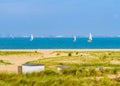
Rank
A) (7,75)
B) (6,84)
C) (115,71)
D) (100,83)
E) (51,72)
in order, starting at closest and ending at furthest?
1. (6,84)
2. (100,83)
3. (7,75)
4. (51,72)
5. (115,71)

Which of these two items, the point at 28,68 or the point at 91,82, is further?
the point at 28,68

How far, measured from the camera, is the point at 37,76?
2795 centimetres

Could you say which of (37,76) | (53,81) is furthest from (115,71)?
(53,81)

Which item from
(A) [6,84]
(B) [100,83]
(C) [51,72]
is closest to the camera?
(A) [6,84]

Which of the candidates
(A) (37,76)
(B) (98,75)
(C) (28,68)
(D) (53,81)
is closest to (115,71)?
(B) (98,75)

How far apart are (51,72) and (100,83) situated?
17.4 ft

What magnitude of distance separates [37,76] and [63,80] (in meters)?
3.30

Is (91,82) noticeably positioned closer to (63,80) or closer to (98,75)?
(63,80)

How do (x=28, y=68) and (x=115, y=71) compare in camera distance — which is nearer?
(x=28, y=68)

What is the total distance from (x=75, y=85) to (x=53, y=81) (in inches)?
45.3

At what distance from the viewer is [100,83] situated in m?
25.3

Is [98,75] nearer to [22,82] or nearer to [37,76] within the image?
[37,76]

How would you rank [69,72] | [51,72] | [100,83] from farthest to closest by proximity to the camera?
[69,72] → [51,72] → [100,83]

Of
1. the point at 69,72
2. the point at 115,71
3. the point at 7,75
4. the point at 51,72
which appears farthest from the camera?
the point at 115,71
